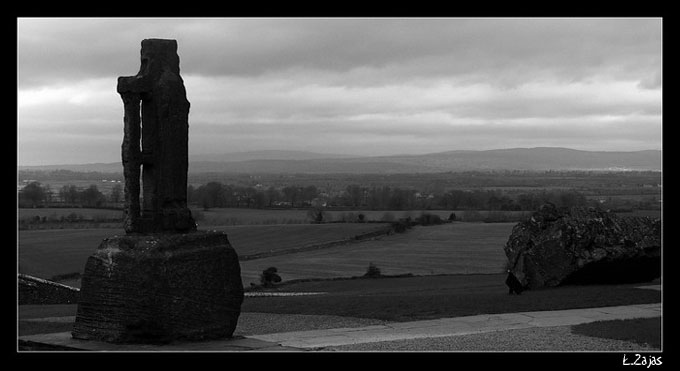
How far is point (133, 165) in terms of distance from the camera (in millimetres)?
12266

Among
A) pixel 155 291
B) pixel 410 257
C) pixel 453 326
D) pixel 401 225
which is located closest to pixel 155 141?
pixel 155 291

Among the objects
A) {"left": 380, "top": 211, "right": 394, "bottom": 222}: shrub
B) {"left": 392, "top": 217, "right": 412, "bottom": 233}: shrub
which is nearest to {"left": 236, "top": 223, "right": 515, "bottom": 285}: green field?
{"left": 392, "top": 217, "right": 412, "bottom": 233}: shrub

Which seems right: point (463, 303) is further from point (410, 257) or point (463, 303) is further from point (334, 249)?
point (334, 249)

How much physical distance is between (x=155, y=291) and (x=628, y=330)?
756 cm

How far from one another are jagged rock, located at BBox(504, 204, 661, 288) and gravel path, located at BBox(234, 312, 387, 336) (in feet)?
19.8

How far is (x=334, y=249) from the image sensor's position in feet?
175

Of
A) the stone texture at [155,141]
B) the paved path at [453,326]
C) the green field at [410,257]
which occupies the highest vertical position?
the stone texture at [155,141]

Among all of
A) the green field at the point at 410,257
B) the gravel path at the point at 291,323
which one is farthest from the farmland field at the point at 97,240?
the gravel path at the point at 291,323

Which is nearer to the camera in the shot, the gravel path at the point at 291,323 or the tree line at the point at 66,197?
the gravel path at the point at 291,323

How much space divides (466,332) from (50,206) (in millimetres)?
66273

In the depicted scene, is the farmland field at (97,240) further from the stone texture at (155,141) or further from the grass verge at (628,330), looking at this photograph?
the grass verge at (628,330)

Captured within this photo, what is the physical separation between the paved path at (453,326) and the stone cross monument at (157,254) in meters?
1.53

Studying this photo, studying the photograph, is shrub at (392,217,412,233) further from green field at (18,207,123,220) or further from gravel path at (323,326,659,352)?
gravel path at (323,326,659,352)

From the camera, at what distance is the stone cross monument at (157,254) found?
11664 mm
